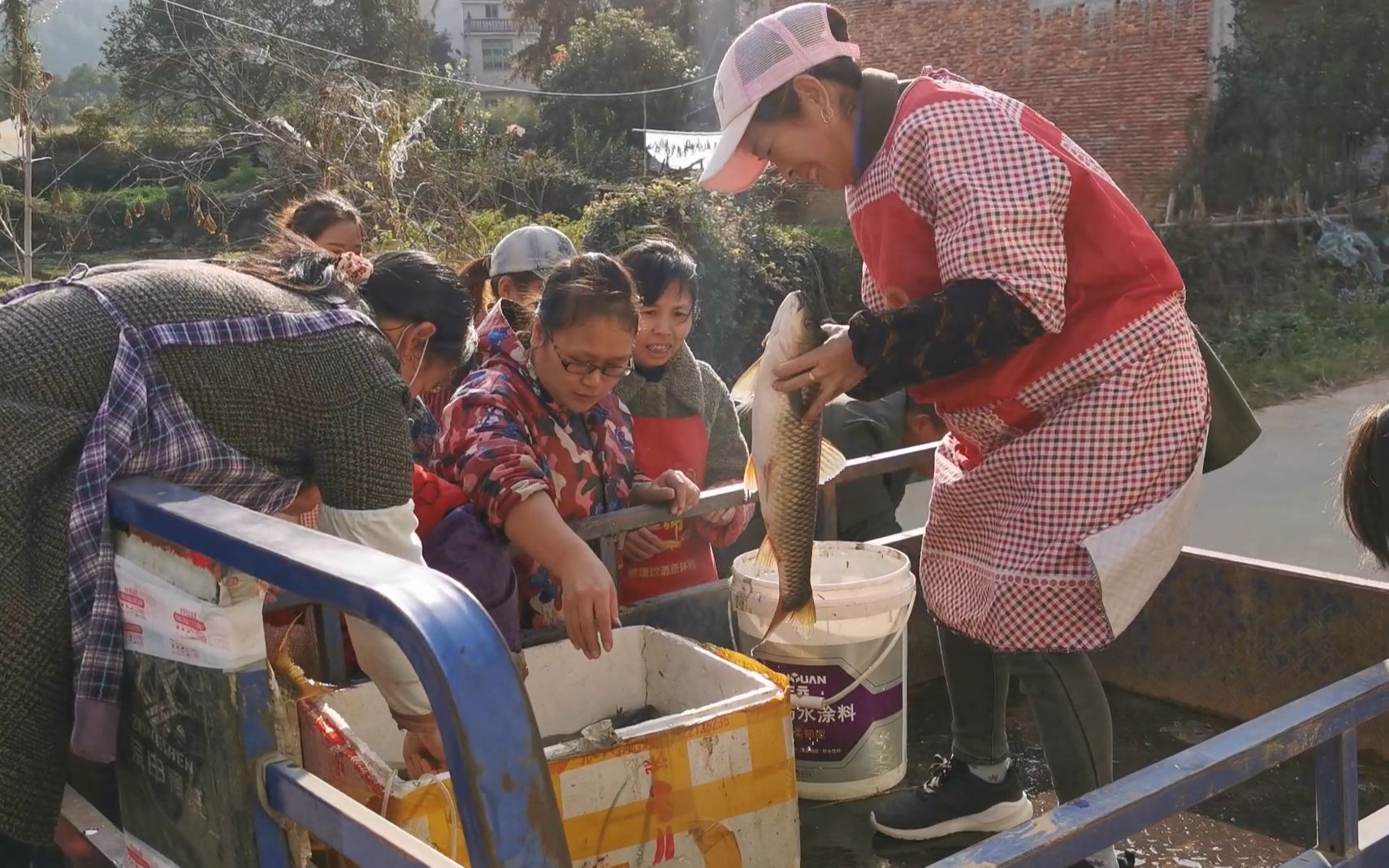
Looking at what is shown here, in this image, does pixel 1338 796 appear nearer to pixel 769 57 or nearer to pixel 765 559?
pixel 765 559

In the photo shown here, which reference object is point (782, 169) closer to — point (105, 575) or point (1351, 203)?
point (105, 575)

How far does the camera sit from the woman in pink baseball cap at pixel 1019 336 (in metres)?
2.21

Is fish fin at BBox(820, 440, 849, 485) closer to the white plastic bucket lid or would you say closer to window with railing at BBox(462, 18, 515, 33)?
the white plastic bucket lid

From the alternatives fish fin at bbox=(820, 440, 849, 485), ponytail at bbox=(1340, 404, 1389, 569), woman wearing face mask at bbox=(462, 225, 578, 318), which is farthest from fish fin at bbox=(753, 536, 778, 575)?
woman wearing face mask at bbox=(462, 225, 578, 318)

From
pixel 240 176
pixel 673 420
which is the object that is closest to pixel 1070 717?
pixel 673 420

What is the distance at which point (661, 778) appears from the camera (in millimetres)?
2223

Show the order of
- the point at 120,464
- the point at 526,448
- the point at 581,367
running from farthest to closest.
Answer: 1. the point at 581,367
2. the point at 526,448
3. the point at 120,464

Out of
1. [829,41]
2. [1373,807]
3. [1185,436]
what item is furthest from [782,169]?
[1373,807]

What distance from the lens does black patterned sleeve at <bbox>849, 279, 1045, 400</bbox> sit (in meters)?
2.17

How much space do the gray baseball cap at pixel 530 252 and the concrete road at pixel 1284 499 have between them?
370 centimetres

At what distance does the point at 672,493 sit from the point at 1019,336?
109 cm

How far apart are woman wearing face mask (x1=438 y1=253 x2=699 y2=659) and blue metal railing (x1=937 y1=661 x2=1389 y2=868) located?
1.12m

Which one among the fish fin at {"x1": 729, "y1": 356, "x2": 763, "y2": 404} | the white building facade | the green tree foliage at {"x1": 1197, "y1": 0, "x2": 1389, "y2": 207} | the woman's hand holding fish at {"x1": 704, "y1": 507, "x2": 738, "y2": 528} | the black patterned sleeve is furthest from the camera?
the white building facade

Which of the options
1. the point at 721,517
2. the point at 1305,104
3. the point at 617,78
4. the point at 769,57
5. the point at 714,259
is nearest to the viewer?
the point at 769,57
